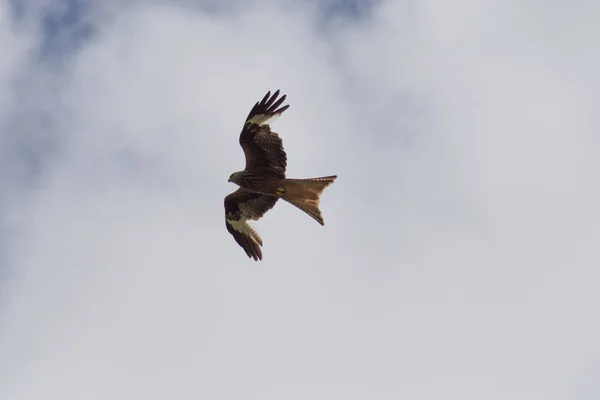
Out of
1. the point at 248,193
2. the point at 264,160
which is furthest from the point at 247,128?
the point at 248,193

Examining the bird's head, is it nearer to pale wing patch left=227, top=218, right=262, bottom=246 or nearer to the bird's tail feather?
the bird's tail feather

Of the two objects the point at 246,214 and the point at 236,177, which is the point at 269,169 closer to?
the point at 236,177

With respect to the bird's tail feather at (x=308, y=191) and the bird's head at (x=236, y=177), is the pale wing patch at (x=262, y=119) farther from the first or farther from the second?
the bird's tail feather at (x=308, y=191)

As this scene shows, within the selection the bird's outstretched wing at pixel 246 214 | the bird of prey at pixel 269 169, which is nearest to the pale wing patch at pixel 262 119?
the bird of prey at pixel 269 169

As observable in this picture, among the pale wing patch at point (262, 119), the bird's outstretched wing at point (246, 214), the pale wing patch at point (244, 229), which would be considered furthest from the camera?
the pale wing patch at point (244, 229)

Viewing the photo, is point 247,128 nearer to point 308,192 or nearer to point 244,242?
point 308,192

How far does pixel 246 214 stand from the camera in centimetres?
2397

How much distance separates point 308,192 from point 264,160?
1.30m

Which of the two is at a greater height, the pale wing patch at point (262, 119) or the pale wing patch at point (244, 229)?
the pale wing patch at point (262, 119)

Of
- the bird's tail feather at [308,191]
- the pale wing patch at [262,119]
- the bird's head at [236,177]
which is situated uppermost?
the pale wing patch at [262,119]

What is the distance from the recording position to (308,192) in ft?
70.8

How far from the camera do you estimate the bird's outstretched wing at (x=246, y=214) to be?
2375cm

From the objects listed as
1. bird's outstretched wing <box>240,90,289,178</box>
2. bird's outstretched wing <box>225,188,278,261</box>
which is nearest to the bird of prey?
bird's outstretched wing <box>240,90,289,178</box>

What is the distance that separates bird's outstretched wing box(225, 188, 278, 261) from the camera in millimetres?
23750
